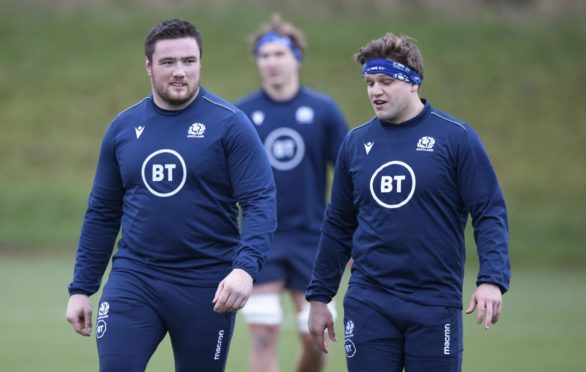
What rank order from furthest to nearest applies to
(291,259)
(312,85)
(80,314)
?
(312,85) < (291,259) < (80,314)

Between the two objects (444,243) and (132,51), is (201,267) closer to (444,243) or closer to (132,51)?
(444,243)

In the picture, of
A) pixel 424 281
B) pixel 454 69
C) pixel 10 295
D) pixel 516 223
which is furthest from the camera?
pixel 454 69

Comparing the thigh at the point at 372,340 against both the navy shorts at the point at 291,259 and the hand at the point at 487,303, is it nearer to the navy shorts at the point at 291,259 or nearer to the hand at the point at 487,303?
the hand at the point at 487,303

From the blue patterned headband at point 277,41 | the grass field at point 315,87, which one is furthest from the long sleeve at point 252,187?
the grass field at point 315,87

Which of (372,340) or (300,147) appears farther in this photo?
(300,147)

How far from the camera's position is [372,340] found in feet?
18.0

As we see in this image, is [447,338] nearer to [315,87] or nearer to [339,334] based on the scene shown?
[339,334]

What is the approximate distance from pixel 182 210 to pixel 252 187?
0.36 meters

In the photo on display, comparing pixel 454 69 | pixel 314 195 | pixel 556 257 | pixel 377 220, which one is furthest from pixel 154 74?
pixel 454 69

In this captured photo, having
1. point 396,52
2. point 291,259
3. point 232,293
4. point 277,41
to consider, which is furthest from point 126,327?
point 277,41

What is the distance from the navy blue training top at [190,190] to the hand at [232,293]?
0.35 metres

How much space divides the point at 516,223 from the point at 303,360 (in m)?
12.3

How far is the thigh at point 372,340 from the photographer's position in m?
5.48

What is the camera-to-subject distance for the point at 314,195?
8469mm
